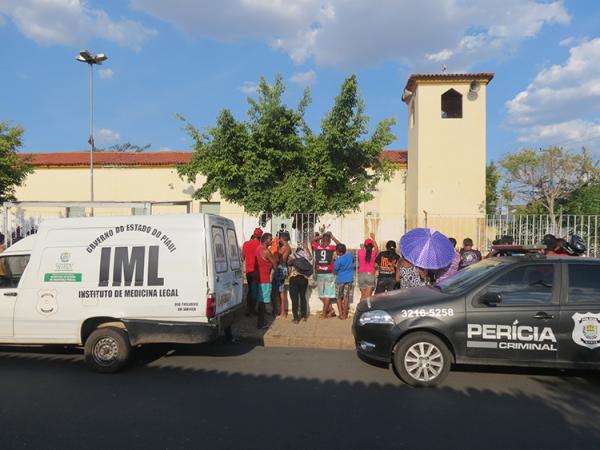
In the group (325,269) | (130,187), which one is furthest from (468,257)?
(130,187)

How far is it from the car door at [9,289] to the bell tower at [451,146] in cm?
1647

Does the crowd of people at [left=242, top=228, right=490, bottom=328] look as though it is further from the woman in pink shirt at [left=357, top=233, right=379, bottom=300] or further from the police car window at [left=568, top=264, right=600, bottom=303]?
the police car window at [left=568, top=264, right=600, bottom=303]

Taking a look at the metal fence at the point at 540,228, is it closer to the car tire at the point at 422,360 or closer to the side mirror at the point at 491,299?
the side mirror at the point at 491,299

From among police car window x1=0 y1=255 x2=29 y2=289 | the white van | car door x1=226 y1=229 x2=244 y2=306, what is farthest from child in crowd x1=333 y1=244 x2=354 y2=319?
police car window x1=0 y1=255 x2=29 y2=289

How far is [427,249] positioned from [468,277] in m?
2.03

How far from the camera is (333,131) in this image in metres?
14.1

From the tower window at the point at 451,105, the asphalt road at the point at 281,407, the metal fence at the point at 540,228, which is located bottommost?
the asphalt road at the point at 281,407

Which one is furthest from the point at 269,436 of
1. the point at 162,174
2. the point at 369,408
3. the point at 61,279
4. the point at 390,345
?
the point at 162,174

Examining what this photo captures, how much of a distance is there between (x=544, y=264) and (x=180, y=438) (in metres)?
4.52

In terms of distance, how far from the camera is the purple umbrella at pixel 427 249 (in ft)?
25.6

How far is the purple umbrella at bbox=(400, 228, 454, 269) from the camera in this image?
25.6 feet

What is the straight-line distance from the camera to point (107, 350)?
5789mm

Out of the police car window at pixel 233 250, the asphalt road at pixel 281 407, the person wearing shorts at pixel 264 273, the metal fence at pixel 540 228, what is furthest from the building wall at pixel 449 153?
the asphalt road at pixel 281 407

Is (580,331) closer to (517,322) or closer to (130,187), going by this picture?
(517,322)
